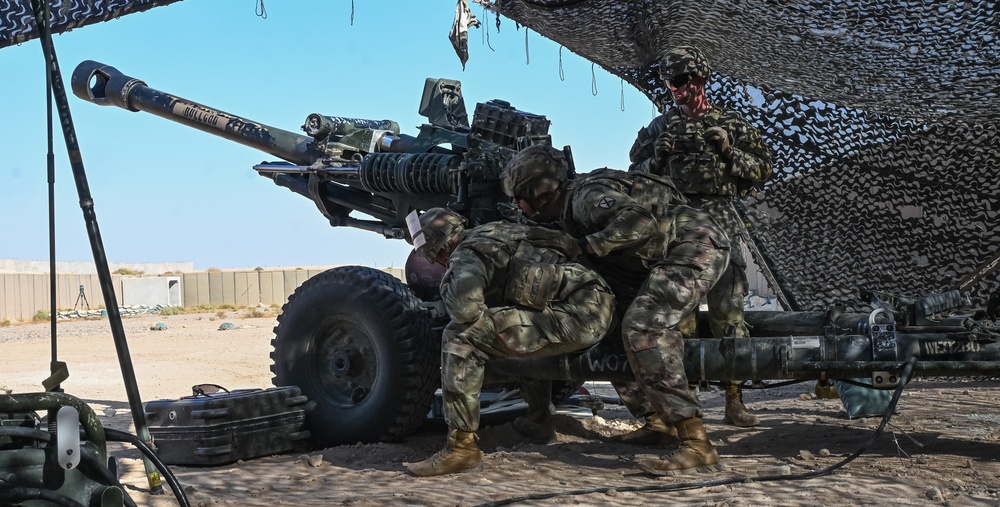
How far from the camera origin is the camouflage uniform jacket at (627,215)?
4.51m

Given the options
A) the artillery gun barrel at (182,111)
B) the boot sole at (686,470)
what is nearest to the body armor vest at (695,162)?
the boot sole at (686,470)

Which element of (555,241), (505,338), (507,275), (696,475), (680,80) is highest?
(680,80)

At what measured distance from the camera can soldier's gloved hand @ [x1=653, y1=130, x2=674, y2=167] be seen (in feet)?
17.6

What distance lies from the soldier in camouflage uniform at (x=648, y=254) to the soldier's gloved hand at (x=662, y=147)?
1.90 feet

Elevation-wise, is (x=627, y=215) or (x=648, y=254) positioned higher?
(x=627, y=215)

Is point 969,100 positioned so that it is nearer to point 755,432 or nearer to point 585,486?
point 755,432

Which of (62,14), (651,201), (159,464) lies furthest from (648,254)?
(62,14)

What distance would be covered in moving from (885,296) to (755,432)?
1.06 m

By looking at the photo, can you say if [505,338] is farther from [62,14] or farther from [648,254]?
[62,14]

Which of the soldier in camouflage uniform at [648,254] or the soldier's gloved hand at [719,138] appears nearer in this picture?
the soldier in camouflage uniform at [648,254]

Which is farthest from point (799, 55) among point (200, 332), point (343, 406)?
point (200, 332)

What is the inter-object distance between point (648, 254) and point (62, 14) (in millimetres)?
2694

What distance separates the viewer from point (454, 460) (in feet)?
14.9

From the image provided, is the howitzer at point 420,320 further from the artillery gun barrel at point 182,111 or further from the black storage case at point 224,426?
the black storage case at point 224,426
